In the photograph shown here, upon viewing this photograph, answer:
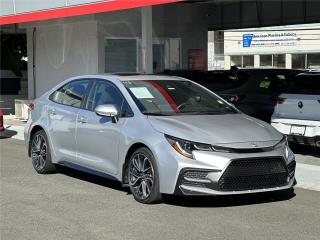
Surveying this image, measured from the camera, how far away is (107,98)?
25.5 ft

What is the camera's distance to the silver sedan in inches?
252

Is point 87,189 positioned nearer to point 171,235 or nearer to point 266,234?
point 171,235

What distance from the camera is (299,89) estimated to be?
10.2 meters

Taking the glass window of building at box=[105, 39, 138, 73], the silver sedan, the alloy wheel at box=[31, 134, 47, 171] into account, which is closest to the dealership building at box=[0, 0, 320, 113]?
the glass window of building at box=[105, 39, 138, 73]

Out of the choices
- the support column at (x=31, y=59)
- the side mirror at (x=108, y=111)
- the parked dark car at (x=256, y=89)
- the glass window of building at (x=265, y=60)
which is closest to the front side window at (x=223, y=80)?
the parked dark car at (x=256, y=89)

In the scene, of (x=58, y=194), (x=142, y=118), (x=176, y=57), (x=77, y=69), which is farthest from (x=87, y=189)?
(x=176, y=57)

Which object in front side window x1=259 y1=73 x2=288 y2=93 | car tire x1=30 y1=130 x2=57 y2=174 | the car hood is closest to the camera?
the car hood

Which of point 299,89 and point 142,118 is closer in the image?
point 142,118

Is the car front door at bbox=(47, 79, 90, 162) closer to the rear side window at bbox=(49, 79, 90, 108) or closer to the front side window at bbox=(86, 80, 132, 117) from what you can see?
the rear side window at bbox=(49, 79, 90, 108)

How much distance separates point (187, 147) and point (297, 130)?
13.4 feet

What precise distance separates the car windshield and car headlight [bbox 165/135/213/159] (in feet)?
2.53

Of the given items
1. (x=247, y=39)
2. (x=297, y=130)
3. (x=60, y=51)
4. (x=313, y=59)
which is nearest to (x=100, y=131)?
(x=297, y=130)

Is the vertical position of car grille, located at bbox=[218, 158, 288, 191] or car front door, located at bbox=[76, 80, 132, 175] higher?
car front door, located at bbox=[76, 80, 132, 175]

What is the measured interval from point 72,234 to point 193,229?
1213 millimetres
